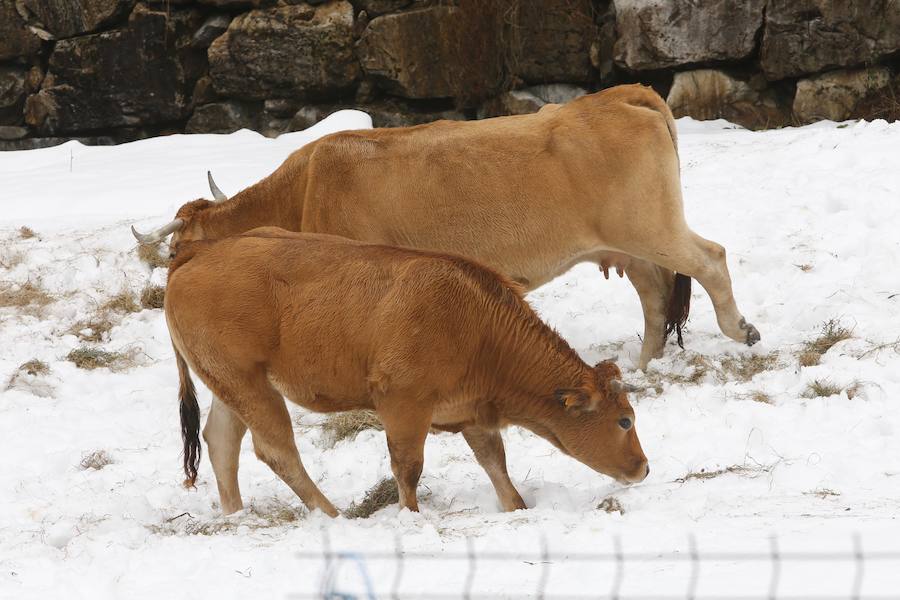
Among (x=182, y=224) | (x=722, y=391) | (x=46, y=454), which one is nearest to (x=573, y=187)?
(x=722, y=391)

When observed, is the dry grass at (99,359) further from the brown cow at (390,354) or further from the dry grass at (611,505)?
the dry grass at (611,505)

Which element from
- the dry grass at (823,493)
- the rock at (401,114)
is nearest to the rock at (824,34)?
the rock at (401,114)

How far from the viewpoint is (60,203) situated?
46.8 ft

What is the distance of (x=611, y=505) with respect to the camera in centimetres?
604

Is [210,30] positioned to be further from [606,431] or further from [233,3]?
[606,431]

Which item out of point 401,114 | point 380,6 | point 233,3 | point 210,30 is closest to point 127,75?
point 210,30

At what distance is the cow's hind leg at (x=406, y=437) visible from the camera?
6.41 m

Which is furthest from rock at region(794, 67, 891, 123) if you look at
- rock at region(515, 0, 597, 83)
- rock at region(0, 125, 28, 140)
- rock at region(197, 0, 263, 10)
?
rock at region(0, 125, 28, 140)

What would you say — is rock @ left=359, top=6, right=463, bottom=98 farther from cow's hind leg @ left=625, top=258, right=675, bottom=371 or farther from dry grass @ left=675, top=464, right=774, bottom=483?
dry grass @ left=675, top=464, right=774, bottom=483

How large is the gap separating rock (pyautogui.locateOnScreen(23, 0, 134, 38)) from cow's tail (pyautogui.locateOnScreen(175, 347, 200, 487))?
446 inches

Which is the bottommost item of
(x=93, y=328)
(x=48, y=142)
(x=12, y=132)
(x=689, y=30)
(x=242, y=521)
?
(x=48, y=142)

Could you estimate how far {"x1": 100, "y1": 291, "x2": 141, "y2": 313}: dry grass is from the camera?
10.9m

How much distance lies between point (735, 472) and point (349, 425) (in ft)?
9.68

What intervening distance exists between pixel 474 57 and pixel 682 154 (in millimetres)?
4014
